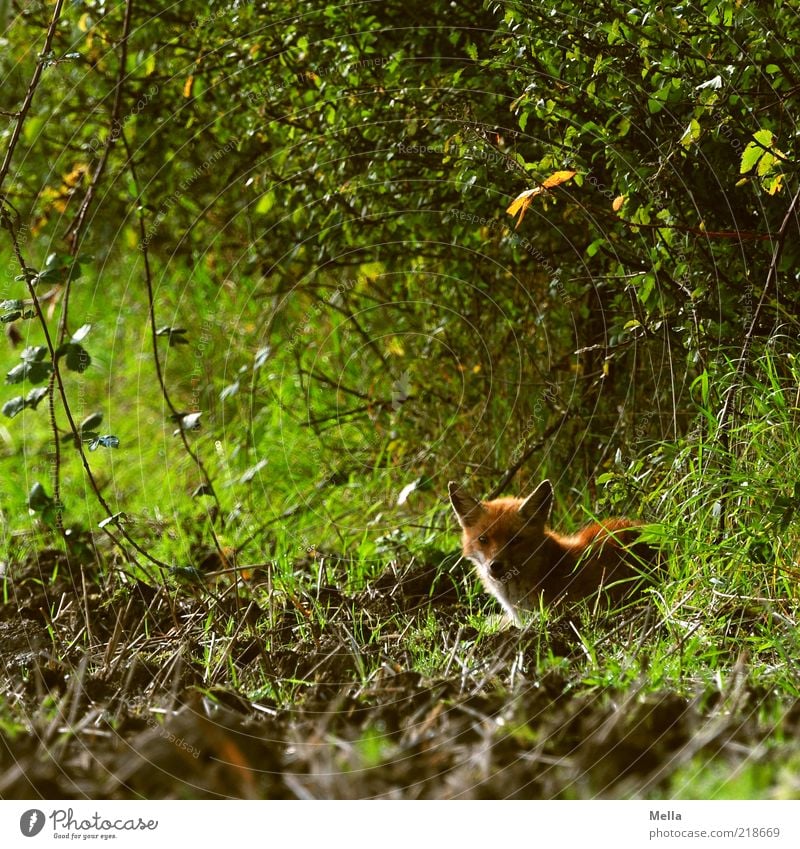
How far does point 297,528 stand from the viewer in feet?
15.5

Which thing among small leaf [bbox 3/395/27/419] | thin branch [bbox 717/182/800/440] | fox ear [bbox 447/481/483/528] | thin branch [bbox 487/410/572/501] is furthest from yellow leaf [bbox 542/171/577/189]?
small leaf [bbox 3/395/27/419]

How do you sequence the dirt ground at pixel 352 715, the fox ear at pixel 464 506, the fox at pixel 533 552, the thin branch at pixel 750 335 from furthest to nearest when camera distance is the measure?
the fox ear at pixel 464 506 < the fox at pixel 533 552 < the thin branch at pixel 750 335 < the dirt ground at pixel 352 715

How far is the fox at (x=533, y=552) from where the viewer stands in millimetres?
3887

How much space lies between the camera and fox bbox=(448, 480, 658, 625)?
12.8 ft

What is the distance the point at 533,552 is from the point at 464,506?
1.10 ft

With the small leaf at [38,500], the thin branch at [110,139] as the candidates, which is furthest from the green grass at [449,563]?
the thin branch at [110,139]

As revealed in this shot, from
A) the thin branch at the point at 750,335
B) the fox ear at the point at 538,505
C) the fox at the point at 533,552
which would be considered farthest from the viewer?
the fox ear at the point at 538,505

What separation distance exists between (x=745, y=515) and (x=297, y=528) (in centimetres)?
216

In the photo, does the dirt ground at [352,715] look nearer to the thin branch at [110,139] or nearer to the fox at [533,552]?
the fox at [533,552]

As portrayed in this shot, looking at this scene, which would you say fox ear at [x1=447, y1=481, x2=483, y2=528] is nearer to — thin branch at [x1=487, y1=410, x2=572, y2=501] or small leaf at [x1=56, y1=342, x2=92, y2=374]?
thin branch at [x1=487, y1=410, x2=572, y2=501]

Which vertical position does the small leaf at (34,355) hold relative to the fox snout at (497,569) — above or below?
above

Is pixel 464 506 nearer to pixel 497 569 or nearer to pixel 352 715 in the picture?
pixel 497 569

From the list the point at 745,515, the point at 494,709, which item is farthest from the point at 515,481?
→ the point at 494,709

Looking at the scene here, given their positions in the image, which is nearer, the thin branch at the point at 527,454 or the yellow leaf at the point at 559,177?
the yellow leaf at the point at 559,177
